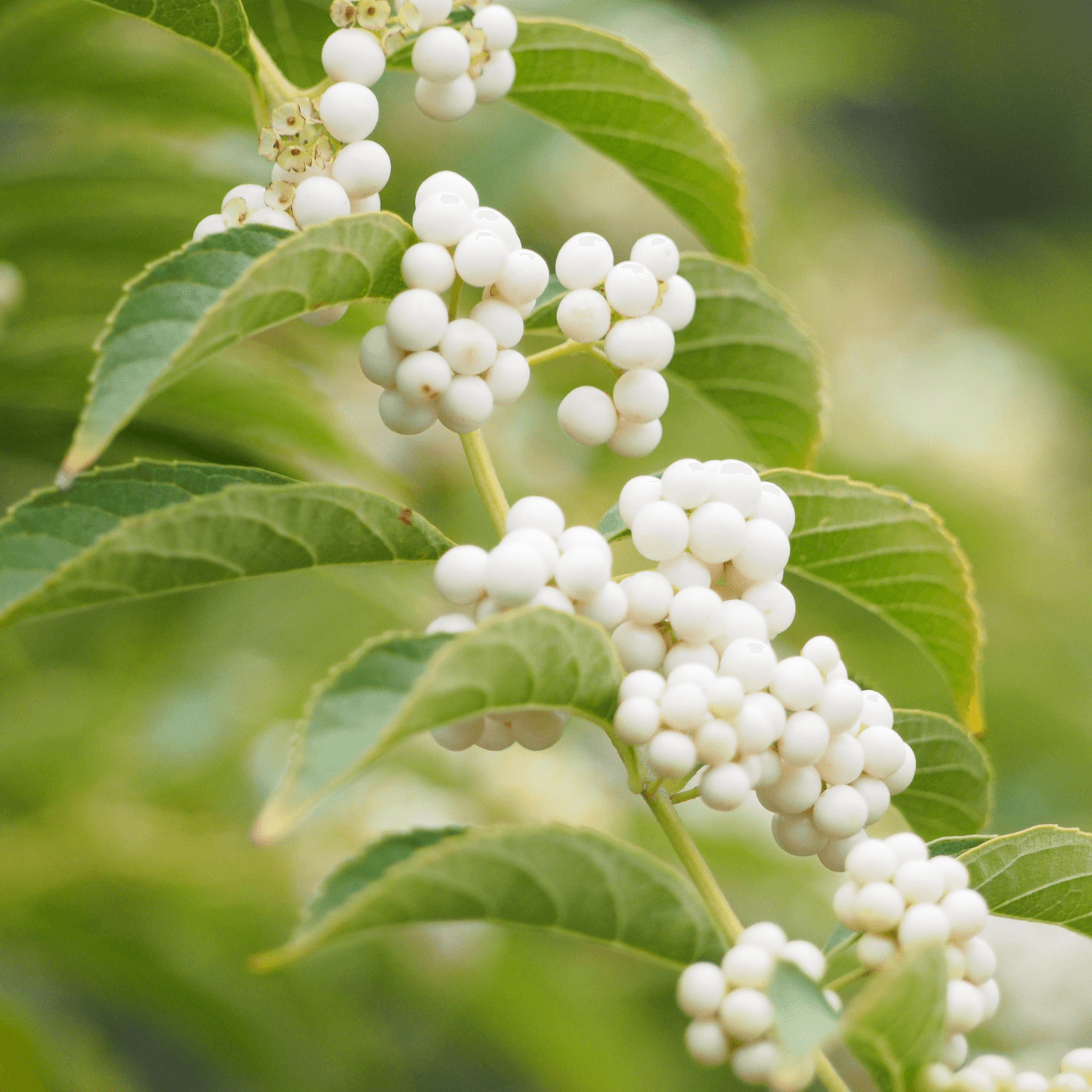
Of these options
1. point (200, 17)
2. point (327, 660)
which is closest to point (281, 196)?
A: point (200, 17)

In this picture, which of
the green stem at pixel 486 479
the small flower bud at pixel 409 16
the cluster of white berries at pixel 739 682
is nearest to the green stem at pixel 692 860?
the cluster of white berries at pixel 739 682

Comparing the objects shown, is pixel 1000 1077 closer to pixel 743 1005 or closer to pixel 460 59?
pixel 743 1005

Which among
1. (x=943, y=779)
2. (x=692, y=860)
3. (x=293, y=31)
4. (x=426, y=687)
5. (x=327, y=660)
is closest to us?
(x=426, y=687)

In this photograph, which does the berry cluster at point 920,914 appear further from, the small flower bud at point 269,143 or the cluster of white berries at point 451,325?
the small flower bud at point 269,143

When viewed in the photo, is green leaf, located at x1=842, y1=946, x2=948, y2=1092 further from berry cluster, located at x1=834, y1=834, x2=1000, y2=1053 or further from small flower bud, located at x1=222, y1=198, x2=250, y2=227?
small flower bud, located at x1=222, y1=198, x2=250, y2=227

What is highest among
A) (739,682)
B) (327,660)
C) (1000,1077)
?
(739,682)

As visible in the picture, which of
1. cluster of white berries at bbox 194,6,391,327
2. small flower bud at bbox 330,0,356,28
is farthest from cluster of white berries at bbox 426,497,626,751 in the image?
small flower bud at bbox 330,0,356,28
